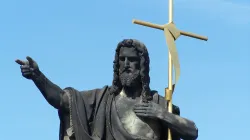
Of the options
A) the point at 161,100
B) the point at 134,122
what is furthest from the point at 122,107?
the point at 161,100

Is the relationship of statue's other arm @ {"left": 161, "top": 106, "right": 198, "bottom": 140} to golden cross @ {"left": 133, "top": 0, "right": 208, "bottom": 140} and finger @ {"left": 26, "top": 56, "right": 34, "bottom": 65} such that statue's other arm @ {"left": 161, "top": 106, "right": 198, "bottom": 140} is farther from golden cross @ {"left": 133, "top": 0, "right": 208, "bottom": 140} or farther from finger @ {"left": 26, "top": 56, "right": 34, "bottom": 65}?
finger @ {"left": 26, "top": 56, "right": 34, "bottom": 65}

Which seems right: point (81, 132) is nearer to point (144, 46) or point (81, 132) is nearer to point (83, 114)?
point (83, 114)

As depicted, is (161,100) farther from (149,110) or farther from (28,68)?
(28,68)

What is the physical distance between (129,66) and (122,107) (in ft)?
2.35

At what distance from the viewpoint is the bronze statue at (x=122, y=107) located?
17484mm

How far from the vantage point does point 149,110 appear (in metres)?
17.6

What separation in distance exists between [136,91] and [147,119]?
2.06 ft

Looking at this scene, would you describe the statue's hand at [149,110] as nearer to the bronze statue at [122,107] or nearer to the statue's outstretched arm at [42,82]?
the bronze statue at [122,107]

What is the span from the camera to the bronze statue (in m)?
17.5

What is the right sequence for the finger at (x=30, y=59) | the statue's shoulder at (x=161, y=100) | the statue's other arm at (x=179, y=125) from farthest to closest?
the statue's shoulder at (x=161, y=100) → the statue's other arm at (x=179, y=125) → the finger at (x=30, y=59)

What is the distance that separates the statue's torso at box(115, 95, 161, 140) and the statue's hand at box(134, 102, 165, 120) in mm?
100

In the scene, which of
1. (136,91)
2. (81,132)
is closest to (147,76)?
(136,91)

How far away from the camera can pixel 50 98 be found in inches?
688

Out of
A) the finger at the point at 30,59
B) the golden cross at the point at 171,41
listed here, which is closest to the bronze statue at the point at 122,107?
the finger at the point at 30,59
